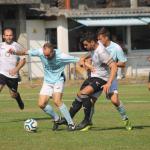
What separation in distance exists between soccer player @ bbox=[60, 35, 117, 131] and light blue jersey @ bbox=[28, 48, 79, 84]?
17.7 inches

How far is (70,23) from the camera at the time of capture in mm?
39156

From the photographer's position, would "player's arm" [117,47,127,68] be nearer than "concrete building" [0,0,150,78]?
Yes

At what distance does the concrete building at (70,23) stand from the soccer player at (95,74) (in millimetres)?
22752

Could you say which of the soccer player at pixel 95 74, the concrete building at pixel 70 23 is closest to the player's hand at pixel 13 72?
the soccer player at pixel 95 74

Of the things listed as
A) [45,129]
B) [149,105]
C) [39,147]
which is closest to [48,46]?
[45,129]

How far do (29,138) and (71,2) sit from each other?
27.8 m

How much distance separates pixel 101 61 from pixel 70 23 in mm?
26065

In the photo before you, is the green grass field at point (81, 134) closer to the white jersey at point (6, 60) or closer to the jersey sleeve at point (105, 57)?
the white jersey at point (6, 60)

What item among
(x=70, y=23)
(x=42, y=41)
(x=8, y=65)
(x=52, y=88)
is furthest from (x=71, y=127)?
(x=70, y=23)

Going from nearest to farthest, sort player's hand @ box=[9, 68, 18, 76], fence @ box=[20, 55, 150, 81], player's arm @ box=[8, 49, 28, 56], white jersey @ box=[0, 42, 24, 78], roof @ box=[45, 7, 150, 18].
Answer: player's arm @ box=[8, 49, 28, 56] < player's hand @ box=[9, 68, 18, 76] < white jersey @ box=[0, 42, 24, 78] < fence @ box=[20, 55, 150, 81] < roof @ box=[45, 7, 150, 18]

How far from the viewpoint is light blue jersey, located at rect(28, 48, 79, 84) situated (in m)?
13.6

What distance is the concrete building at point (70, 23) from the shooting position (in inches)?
1480

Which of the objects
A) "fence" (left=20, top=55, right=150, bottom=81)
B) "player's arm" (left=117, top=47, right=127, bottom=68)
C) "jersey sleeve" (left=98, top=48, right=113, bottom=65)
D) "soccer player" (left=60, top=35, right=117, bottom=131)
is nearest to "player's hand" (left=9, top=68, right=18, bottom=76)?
"soccer player" (left=60, top=35, right=117, bottom=131)

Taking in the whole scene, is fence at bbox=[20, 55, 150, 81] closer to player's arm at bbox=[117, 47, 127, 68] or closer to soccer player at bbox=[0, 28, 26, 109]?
soccer player at bbox=[0, 28, 26, 109]
